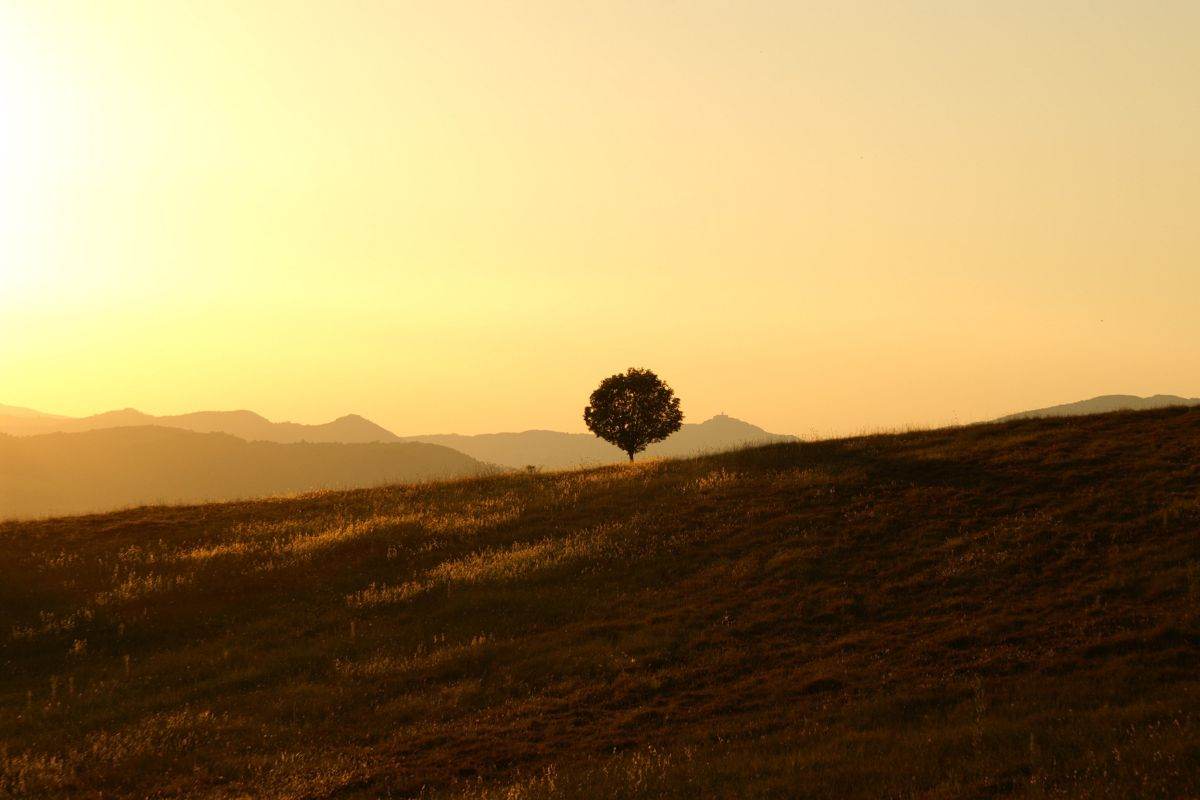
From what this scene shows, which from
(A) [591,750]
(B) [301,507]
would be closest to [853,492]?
(A) [591,750]

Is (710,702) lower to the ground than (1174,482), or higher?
lower

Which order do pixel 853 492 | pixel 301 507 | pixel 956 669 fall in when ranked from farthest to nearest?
pixel 301 507 → pixel 853 492 → pixel 956 669

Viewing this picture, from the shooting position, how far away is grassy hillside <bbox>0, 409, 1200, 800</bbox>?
13070 mm

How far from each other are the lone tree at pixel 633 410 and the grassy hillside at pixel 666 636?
67.0ft

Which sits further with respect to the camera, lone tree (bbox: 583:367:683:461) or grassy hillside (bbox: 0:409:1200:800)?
lone tree (bbox: 583:367:683:461)

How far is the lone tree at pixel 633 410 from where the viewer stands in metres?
58.7

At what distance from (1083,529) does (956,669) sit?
32.3ft

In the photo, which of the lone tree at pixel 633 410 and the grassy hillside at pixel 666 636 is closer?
the grassy hillside at pixel 666 636

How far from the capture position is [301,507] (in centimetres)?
4034

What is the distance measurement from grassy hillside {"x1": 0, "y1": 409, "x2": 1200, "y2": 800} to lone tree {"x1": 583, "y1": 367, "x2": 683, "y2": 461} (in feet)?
67.0

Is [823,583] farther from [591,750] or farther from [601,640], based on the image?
[591,750]

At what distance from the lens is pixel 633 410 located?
193 feet

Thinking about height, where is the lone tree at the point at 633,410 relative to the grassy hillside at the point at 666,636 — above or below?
above

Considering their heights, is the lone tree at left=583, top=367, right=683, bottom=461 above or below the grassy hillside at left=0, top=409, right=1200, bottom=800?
above
